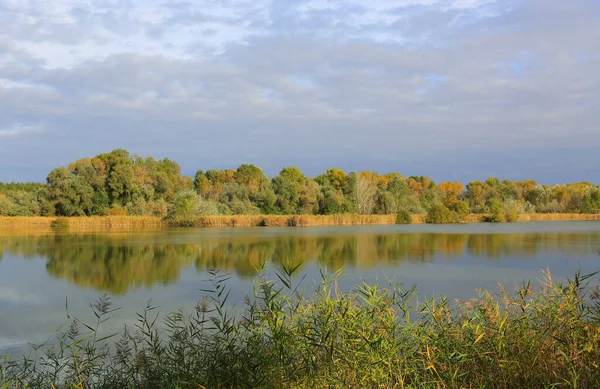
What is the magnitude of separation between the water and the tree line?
15672mm

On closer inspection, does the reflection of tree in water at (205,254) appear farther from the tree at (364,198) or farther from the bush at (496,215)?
the tree at (364,198)

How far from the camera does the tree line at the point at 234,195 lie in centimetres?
3216

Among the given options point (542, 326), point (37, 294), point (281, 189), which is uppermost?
point (281, 189)

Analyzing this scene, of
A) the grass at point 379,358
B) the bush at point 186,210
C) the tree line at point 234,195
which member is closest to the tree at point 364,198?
the tree line at point 234,195

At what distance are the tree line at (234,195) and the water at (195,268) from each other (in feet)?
51.4

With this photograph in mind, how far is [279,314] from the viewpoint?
4027 mm

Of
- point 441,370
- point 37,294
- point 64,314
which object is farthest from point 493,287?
point 37,294

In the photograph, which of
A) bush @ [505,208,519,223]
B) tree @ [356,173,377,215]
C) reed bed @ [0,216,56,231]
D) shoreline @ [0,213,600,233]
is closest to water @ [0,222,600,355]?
shoreline @ [0,213,600,233]

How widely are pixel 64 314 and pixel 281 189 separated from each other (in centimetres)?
3287

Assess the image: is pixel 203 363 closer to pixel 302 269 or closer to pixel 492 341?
pixel 492 341

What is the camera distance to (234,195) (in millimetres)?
39250

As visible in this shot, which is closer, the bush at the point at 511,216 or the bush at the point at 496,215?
the bush at the point at 496,215

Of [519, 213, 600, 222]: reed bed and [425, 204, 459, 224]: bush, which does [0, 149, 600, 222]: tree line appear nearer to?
[425, 204, 459, 224]: bush

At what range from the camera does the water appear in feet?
23.3
